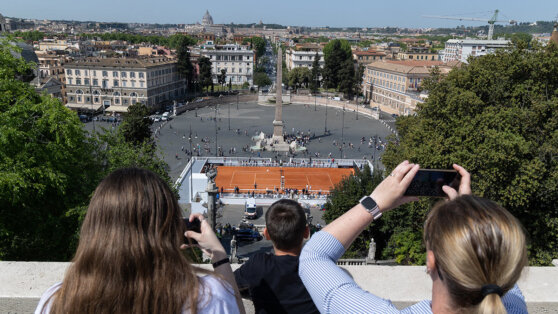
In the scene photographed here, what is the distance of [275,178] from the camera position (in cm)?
2736

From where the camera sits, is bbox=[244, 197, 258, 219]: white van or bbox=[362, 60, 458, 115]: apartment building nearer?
bbox=[244, 197, 258, 219]: white van

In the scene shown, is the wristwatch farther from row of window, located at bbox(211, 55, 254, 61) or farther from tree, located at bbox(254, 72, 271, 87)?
row of window, located at bbox(211, 55, 254, 61)

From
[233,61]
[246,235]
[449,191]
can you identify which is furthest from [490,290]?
[233,61]

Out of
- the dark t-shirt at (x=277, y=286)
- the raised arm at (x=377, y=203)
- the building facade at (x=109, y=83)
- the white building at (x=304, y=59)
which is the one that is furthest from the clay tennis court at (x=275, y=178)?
the white building at (x=304, y=59)

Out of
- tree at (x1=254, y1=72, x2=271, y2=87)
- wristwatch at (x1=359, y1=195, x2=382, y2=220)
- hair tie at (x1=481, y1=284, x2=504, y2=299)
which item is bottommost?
tree at (x1=254, y1=72, x2=271, y2=87)

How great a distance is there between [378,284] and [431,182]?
4.56ft

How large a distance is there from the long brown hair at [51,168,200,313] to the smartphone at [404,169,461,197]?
86 cm

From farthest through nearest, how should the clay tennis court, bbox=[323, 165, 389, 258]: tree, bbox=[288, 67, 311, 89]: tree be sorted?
1. bbox=[288, 67, 311, 89]: tree
2. the clay tennis court
3. bbox=[323, 165, 389, 258]: tree

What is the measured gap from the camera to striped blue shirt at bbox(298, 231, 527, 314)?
1.25 meters

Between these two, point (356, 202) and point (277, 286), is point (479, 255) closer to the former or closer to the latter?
point (277, 286)

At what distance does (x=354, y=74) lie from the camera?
58.1 metres

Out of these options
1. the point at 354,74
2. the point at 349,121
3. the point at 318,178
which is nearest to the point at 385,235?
the point at 318,178

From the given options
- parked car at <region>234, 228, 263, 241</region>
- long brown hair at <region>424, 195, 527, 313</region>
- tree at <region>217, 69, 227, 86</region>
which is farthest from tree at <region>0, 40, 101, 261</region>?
tree at <region>217, 69, 227, 86</region>

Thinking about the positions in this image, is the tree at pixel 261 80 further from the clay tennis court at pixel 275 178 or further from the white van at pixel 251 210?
the white van at pixel 251 210
